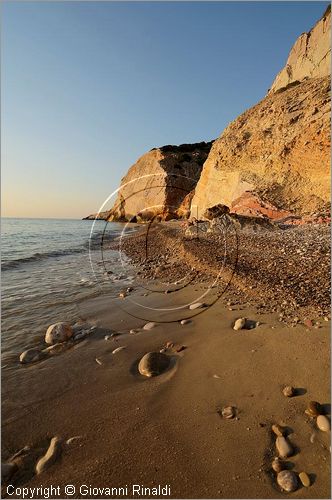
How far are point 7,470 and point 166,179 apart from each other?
161 feet

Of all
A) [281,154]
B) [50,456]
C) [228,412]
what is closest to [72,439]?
[50,456]

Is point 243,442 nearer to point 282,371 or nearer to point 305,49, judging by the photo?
point 282,371

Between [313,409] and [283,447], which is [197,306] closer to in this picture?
[313,409]

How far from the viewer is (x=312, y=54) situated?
87.6ft

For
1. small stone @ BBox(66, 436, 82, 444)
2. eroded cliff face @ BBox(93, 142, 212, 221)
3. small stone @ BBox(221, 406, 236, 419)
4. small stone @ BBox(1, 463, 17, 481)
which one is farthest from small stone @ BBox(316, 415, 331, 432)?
eroded cliff face @ BBox(93, 142, 212, 221)

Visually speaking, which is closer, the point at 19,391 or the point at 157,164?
the point at 19,391

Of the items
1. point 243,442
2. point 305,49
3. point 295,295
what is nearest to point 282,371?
point 243,442

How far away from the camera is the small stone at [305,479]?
2075 millimetres

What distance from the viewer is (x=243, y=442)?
2500 millimetres

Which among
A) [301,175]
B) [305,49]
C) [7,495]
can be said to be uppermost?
[305,49]

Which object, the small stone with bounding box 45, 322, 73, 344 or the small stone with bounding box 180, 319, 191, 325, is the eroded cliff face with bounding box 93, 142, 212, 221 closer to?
the small stone with bounding box 180, 319, 191, 325

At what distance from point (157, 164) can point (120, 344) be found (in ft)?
177

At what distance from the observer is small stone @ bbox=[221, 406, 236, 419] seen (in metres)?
2.81

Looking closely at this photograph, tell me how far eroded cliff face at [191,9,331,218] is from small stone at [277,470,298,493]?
1440 centimetres
